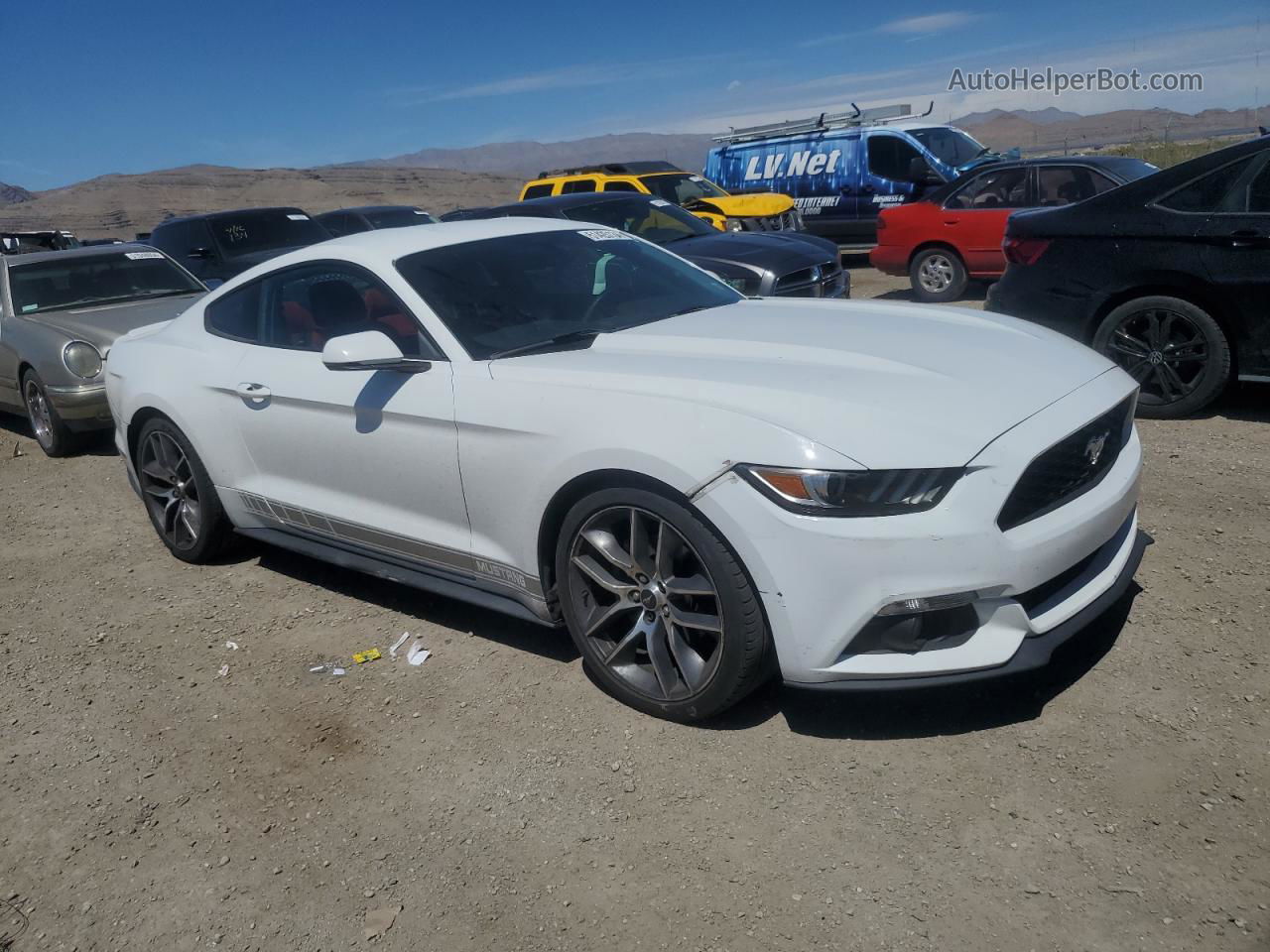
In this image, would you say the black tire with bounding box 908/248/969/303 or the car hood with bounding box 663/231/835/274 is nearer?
the car hood with bounding box 663/231/835/274

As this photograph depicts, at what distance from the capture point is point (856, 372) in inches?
131

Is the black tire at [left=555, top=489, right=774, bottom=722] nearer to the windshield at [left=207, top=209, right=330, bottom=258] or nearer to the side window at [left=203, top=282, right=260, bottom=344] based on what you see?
the side window at [left=203, top=282, right=260, bottom=344]

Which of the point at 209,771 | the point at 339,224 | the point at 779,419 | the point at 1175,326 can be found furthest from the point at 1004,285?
the point at 339,224

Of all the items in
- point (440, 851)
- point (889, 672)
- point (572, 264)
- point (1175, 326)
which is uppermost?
point (572, 264)

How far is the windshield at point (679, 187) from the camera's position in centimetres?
1595

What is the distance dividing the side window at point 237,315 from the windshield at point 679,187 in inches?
452

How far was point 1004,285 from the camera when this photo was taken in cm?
666

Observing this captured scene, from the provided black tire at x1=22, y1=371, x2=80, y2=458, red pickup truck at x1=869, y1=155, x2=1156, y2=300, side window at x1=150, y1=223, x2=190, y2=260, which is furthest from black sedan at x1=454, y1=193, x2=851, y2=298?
side window at x1=150, y1=223, x2=190, y2=260

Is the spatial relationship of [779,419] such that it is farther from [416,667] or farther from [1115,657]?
[416,667]

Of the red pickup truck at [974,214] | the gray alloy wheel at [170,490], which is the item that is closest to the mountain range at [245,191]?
the red pickup truck at [974,214]

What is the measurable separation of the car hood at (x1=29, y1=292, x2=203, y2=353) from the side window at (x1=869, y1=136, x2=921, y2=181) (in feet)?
36.1

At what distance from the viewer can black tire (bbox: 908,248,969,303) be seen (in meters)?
11.5

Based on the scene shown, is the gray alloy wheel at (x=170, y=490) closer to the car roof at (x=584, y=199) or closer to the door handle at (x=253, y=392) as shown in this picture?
the door handle at (x=253, y=392)

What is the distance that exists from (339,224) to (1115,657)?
55.9ft
